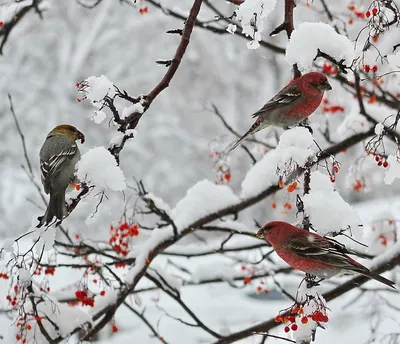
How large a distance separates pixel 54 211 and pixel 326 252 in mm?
1018

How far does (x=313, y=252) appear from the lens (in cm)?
229


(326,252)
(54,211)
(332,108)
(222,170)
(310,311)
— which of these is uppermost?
(332,108)

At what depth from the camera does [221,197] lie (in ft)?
12.5

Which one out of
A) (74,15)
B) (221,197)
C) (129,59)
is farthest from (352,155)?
(221,197)

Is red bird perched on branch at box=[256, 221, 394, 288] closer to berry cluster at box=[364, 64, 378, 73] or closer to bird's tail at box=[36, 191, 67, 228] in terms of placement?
berry cluster at box=[364, 64, 378, 73]

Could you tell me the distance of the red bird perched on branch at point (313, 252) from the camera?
2.25m

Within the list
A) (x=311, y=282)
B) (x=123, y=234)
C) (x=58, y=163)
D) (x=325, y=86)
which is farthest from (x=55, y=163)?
(x=311, y=282)

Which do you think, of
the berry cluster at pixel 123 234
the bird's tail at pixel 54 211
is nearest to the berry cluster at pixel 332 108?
the berry cluster at pixel 123 234

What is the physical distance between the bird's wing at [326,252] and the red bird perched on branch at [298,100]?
21.3 inches

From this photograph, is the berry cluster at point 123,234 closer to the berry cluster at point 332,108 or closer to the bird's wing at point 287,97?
the bird's wing at point 287,97

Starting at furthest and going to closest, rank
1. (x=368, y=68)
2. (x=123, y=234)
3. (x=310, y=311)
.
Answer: (x=123, y=234) → (x=368, y=68) → (x=310, y=311)

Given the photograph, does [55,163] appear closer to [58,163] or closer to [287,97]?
[58,163]

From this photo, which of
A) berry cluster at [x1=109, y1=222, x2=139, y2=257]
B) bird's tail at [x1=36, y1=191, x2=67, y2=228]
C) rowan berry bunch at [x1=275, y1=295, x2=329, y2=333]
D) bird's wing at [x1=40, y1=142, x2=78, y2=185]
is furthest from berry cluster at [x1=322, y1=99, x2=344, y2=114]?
rowan berry bunch at [x1=275, y1=295, x2=329, y2=333]

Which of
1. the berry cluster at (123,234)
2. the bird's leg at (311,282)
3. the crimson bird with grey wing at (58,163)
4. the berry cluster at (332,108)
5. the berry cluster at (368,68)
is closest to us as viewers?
the bird's leg at (311,282)
